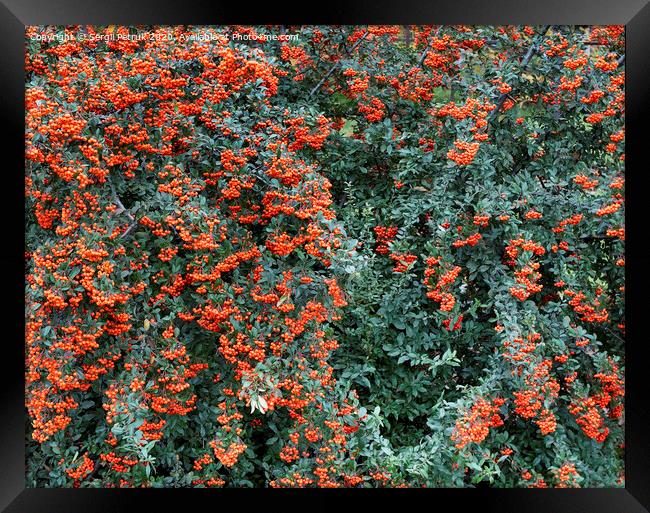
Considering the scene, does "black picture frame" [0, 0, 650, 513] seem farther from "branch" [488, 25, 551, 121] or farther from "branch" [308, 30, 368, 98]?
"branch" [308, 30, 368, 98]

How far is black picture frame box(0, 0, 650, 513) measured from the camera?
2881mm

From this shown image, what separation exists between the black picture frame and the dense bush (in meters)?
0.12

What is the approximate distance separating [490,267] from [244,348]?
1.67 metres

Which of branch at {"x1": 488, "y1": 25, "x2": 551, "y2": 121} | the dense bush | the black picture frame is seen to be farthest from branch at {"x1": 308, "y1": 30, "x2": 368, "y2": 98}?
the black picture frame
